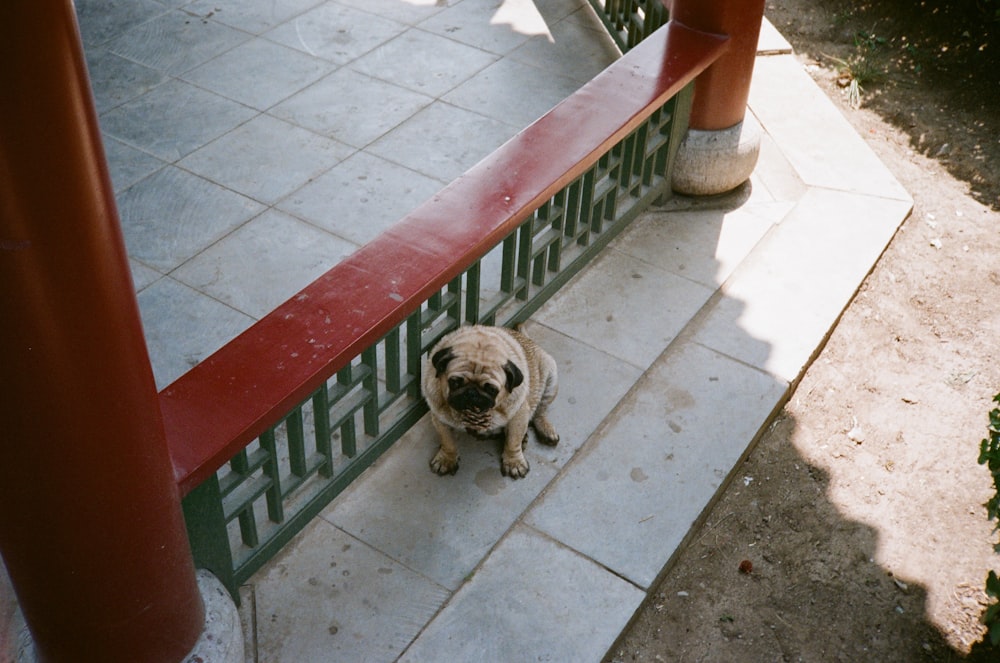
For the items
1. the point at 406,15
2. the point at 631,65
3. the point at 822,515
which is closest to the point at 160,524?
the point at 822,515

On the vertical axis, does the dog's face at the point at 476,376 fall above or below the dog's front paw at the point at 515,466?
above

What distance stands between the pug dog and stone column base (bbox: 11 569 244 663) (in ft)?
4.33

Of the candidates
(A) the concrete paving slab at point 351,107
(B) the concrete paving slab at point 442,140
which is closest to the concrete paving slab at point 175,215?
(A) the concrete paving slab at point 351,107

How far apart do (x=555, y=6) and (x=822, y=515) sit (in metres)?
5.82

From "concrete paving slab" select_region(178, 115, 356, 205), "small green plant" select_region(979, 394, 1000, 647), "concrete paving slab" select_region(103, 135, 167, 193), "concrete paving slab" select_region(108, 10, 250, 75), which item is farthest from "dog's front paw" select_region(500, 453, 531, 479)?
"concrete paving slab" select_region(108, 10, 250, 75)

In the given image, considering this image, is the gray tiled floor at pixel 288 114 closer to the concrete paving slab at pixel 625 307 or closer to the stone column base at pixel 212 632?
the concrete paving slab at pixel 625 307

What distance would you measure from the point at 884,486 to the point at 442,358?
262cm

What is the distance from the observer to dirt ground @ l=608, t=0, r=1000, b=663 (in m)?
5.09

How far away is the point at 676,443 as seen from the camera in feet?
19.0

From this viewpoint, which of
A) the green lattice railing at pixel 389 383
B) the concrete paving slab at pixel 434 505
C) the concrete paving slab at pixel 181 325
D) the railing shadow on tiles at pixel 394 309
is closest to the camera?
the railing shadow on tiles at pixel 394 309

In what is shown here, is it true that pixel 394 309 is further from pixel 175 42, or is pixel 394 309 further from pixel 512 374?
pixel 175 42

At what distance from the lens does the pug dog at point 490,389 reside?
4.93 metres

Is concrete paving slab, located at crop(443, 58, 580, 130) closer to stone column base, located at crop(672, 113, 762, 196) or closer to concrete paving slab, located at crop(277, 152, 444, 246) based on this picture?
concrete paving slab, located at crop(277, 152, 444, 246)

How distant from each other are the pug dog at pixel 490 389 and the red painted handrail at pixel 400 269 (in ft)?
1.15
